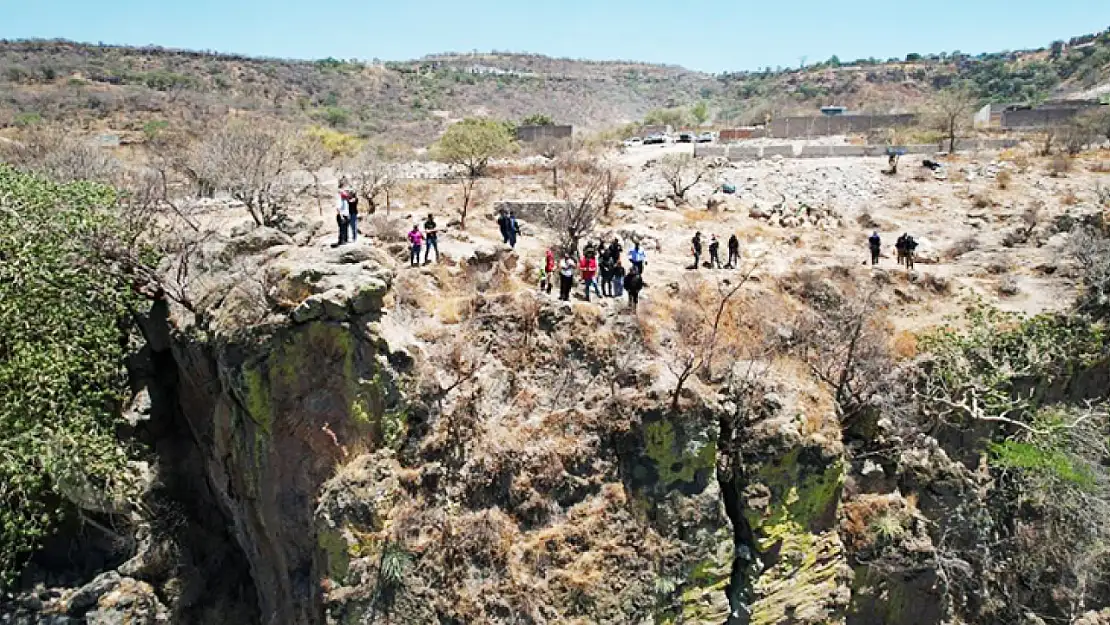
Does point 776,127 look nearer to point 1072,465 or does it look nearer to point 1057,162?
point 1057,162

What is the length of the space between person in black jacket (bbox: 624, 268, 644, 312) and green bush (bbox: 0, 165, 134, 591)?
9.12 meters

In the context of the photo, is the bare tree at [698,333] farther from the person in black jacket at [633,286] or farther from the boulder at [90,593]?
the boulder at [90,593]

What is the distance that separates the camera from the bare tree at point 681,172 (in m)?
25.7

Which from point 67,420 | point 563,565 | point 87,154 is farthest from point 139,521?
point 87,154

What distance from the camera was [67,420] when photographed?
12578 millimetres

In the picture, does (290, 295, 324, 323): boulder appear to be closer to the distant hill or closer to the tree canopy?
the tree canopy

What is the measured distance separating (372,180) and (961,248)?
1688 centimetres

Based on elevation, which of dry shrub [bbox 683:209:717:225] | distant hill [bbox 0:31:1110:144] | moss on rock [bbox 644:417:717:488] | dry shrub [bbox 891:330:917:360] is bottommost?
moss on rock [bbox 644:417:717:488]

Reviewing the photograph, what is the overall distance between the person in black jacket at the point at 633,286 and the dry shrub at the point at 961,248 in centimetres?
1083

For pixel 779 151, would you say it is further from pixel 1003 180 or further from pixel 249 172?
pixel 249 172

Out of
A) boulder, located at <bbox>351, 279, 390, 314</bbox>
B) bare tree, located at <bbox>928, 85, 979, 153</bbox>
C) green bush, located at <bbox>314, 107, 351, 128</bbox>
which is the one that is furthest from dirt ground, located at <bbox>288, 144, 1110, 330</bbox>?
green bush, located at <bbox>314, 107, 351, 128</bbox>

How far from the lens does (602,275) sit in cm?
1478

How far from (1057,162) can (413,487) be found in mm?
28218

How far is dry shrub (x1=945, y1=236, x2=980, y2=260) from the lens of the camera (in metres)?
20.4
